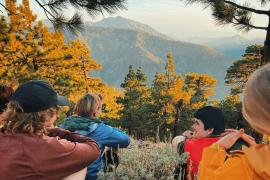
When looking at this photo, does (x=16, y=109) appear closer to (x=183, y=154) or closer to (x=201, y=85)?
(x=183, y=154)

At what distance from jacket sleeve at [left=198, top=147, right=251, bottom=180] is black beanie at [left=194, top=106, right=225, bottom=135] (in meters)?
1.64

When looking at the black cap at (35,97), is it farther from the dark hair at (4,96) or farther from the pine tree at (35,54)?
the pine tree at (35,54)

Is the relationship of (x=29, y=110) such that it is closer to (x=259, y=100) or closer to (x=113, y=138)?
(x=259, y=100)

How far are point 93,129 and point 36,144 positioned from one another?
5.50ft

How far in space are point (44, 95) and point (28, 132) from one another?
0.21 meters

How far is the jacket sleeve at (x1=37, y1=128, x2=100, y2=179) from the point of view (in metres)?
2.20

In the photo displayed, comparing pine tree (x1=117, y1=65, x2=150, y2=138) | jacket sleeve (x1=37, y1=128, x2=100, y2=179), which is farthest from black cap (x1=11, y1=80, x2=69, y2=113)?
pine tree (x1=117, y1=65, x2=150, y2=138)

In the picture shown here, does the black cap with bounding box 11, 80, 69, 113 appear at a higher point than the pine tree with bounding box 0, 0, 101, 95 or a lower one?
higher

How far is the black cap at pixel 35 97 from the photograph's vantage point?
2326 mm

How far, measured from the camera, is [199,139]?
12.3ft

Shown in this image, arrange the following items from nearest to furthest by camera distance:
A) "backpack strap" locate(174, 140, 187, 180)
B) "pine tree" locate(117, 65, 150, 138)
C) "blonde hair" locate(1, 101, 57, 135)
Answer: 1. "blonde hair" locate(1, 101, 57, 135)
2. "backpack strap" locate(174, 140, 187, 180)
3. "pine tree" locate(117, 65, 150, 138)

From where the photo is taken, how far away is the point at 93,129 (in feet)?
12.8

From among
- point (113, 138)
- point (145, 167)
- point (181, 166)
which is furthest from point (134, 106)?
point (113, 138)

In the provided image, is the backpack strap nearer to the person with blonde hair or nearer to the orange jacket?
the person with blonde hair
